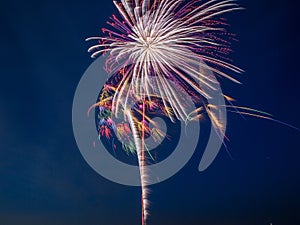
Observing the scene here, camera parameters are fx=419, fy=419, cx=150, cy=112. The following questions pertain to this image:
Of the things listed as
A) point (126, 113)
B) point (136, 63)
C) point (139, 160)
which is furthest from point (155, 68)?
point (139, 160)

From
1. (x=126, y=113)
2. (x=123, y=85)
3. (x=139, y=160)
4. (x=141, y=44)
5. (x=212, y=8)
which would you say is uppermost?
(x=212, y=8)

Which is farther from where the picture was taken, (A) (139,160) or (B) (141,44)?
(A) (139,160)

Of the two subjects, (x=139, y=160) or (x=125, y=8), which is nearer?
(x=125, y=8)

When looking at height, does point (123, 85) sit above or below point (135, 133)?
above

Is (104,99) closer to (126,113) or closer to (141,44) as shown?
(126,113)

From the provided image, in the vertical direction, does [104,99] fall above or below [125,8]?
below

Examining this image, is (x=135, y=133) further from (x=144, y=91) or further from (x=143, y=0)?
(x=143, y=0)

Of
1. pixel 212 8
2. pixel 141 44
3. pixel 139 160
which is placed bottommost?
pixel 139 160

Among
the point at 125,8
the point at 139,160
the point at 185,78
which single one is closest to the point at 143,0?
the point at 125,8
